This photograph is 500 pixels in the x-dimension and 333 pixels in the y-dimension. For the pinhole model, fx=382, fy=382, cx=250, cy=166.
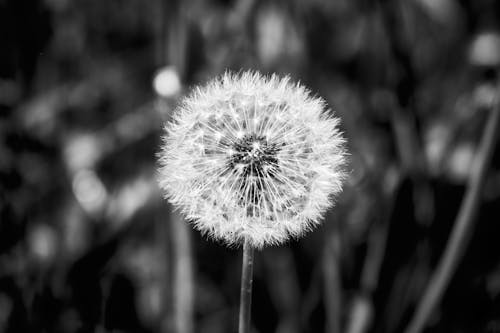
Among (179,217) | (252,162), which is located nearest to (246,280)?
(252,162)

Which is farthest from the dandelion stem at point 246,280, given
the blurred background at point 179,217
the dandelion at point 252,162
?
the blurred background at point 179,217

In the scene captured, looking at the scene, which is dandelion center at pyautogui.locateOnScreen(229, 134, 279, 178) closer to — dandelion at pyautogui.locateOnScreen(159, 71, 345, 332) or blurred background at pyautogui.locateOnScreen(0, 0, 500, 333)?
dandelion at pyautogui.locateOnScreen(159, 71, 345, 332)

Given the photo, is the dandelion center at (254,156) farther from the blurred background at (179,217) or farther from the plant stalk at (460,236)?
the plant stalk at (460,236)

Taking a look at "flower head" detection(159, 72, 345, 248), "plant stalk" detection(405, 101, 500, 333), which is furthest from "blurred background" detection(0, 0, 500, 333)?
"flower head" detection(159, 72, 345, 248)

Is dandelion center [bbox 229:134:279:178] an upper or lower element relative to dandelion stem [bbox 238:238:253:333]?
upper

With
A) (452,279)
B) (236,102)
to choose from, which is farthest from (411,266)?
(236,102)

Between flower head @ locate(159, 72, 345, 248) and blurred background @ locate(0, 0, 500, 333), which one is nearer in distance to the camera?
flower head @ locate(159, 72, 345, 248)
